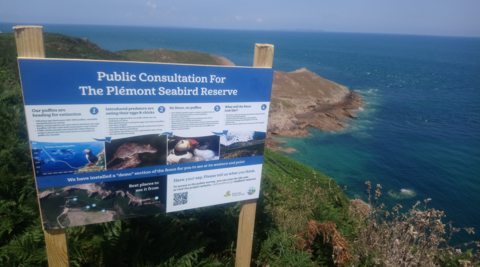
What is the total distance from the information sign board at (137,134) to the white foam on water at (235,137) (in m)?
0.01

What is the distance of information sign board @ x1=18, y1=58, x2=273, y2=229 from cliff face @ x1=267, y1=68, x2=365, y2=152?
2015cm

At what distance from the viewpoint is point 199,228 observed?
4285 mm

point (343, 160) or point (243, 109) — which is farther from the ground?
point (243, 109)

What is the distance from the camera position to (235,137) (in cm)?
301

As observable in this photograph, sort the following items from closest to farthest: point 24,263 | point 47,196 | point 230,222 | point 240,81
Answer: point 47,196
point 240,81
point 24,263
point 230,222

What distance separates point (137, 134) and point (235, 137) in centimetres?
93

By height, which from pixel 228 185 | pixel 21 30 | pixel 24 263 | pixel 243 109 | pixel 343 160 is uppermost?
pixel 21 30

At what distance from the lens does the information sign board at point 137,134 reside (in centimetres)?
231

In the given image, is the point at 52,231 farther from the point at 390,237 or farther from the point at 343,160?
the point at 343,160

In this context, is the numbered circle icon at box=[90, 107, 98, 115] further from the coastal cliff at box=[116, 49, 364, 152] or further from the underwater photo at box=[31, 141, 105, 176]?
the coastal cliff at box=[116, 49, 364, 152]

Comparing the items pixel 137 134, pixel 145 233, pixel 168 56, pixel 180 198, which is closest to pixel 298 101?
pixel 168 56

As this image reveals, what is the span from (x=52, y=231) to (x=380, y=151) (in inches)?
1027

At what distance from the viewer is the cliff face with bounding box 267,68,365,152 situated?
27031 millimetres

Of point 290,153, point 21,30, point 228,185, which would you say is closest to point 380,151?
point 290,153
